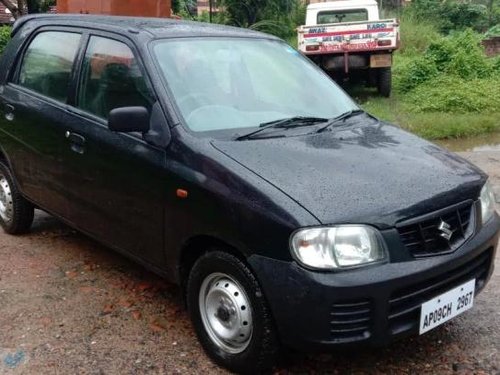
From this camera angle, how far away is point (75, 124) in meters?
4.08

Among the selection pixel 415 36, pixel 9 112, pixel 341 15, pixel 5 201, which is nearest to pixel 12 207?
pixel 5 201

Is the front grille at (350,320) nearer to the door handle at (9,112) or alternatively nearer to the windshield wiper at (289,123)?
the windshield wiper at (289,123)

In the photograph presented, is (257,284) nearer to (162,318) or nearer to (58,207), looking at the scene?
(162,318)

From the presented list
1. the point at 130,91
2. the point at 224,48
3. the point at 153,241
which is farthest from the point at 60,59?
the point at 153,241

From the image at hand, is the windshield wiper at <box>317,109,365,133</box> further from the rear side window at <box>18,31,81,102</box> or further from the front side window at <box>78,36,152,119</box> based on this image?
the rear side window at <box>18,31,81,102</box>

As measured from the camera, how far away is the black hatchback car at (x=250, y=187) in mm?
2752

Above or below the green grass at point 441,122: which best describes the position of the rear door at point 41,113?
above

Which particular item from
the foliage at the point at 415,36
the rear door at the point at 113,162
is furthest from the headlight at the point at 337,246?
the foliage at the point at 415,36

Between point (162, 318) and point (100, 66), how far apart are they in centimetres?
165

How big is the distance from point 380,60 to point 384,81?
660 millimetres

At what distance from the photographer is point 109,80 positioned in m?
3.93

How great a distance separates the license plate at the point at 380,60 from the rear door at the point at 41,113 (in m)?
8.78

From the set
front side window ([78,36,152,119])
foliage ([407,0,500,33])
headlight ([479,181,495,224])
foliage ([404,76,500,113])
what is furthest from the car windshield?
foliage ([407,0,500,33])

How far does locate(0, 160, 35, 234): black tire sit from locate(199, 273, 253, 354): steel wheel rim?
2453mm
